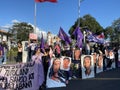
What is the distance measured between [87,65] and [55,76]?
137 inches

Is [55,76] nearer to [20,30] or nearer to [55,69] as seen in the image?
[55,69]

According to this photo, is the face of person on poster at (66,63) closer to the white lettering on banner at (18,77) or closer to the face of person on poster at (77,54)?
the face of person on poster at (77,54)

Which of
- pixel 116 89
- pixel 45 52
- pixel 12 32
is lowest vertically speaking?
pixel 116 89

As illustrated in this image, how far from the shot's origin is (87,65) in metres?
18.3

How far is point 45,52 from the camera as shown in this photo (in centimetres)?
1506

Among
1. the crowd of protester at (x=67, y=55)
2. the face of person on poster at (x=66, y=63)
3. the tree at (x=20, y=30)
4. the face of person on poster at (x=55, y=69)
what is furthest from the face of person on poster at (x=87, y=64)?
the tree at (x=20, y=30)

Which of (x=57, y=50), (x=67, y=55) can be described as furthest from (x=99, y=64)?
(x=67, y=55)

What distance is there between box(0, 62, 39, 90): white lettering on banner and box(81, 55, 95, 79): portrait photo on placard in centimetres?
558

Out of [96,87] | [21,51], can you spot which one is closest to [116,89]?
[96,87]

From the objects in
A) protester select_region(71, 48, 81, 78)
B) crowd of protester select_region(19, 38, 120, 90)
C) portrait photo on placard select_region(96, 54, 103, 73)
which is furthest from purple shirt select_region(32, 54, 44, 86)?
portrait photo on placard select_region(96, 54, 103, 73)

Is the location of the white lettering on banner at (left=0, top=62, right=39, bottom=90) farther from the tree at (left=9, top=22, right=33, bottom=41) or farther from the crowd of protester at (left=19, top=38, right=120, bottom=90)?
the tree at (left=9, top=22, right=33, bottom=41)

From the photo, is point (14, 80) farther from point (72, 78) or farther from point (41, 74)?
point (72, 78)

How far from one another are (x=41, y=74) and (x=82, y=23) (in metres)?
65.0

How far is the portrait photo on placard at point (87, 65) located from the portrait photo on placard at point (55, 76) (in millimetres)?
2979
